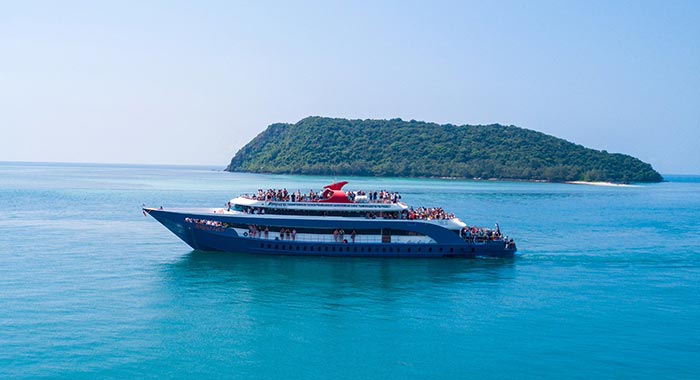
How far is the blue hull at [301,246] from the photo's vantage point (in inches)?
1731

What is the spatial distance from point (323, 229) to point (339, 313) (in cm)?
1415

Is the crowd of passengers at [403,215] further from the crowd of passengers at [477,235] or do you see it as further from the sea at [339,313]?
the sea at [339,313]

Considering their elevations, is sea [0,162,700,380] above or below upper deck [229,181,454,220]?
below

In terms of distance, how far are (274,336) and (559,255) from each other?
2915 centimetres

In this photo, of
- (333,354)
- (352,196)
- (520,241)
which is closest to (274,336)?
(333,354)

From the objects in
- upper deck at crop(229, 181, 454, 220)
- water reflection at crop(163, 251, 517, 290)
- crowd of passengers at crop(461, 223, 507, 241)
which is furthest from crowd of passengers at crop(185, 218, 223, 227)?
crowd of passengers at crop(461, 223, 507, 241)

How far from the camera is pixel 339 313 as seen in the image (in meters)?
30.5

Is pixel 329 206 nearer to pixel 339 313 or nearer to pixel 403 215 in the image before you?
pixel 403 215

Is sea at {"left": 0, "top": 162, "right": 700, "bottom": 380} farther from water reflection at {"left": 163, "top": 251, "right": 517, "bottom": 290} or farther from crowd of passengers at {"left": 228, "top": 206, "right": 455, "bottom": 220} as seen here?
crowd of passengers at {"left": 228, "top": 206, "right": 455, "bottom": 220}

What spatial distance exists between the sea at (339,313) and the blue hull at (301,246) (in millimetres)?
629

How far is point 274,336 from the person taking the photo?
26.8 metres

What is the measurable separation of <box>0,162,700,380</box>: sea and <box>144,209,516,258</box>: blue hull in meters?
0.63

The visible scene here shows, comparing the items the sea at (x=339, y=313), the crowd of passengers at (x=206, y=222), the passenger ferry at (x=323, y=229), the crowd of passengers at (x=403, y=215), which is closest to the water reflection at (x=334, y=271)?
the sea at (x=339, y=313)

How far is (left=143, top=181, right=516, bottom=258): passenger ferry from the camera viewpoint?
4391cm
